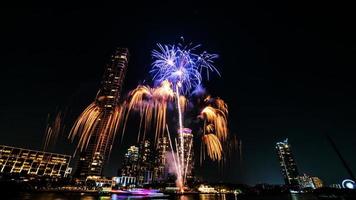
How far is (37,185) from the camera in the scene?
12838cm

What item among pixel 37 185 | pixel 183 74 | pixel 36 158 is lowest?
pixel 37 185

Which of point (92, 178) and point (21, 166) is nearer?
point (21, 166)

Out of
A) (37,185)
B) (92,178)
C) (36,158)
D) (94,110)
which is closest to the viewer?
(94,110)

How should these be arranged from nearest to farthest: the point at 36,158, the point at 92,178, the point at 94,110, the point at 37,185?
the point at 94,110 → the point at 37,185 → the point at 36,158 → the point at 92,178

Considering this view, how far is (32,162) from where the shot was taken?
175m

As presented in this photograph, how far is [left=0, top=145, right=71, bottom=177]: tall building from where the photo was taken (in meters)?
165

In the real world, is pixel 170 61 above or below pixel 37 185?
above

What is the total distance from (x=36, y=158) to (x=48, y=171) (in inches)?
571

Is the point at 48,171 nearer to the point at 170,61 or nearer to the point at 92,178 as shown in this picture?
the point at 92,178

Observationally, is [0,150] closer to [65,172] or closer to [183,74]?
[65,172]

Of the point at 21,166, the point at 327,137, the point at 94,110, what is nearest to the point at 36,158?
the point at 21,166

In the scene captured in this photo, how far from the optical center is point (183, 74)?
137 feet

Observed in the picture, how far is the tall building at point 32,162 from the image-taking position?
543 ft

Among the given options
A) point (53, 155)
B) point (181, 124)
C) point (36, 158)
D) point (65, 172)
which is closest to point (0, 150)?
point (36, 158)
